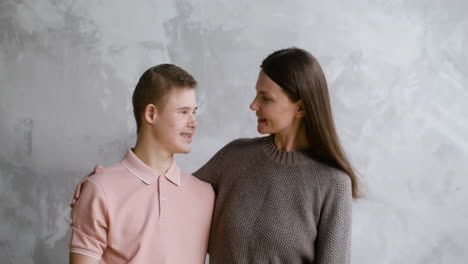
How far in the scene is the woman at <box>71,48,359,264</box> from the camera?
1.63 m

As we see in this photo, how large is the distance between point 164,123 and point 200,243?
399 mm

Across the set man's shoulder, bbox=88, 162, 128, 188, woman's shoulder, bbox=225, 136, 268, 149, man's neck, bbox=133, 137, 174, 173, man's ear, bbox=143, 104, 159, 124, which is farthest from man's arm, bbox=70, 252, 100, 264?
woman's shoulder, bbox=225, 136, 268, 149

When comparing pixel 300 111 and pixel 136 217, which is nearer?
pixel 136 217

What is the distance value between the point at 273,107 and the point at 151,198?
1.51ft

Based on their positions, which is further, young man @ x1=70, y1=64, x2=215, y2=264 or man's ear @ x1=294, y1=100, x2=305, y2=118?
man's ear @ x1=294, y1=100, x2=305, y2=118

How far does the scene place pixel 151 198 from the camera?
1.60 metres

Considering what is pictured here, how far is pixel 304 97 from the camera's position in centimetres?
164

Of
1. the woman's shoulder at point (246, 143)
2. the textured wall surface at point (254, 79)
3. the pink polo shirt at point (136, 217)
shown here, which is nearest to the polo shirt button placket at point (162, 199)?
the pink polo shirt at point (136, 217)

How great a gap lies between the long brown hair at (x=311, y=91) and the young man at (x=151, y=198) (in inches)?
10.9

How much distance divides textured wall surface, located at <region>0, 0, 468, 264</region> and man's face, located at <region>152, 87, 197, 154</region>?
2.90 feet

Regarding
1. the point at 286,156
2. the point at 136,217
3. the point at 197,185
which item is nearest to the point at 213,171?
the point at 197,185

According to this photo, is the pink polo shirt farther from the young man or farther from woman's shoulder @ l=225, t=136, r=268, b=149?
woman's shoulder @ l=225, t=136, r=268, b=149

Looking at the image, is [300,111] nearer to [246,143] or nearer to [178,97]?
[246,143]

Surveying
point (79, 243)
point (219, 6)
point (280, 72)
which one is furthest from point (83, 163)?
point (280, 72)
